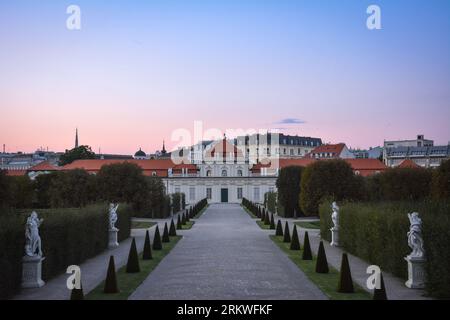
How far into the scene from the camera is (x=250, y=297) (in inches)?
520

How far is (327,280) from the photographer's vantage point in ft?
52.0

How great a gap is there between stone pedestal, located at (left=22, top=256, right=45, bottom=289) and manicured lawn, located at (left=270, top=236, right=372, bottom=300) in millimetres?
7492

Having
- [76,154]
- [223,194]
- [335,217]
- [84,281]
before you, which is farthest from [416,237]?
[76,154]

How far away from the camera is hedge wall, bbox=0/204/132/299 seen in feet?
45.2

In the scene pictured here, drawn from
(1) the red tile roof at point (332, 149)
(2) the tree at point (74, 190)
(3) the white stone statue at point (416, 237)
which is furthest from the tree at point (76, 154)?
(3) the white stone statue at point (416, 237)

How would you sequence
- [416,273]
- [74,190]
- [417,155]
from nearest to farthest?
[416,273]
[74,190]
[417,155]

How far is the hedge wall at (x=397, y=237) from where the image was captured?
1348 centimetres

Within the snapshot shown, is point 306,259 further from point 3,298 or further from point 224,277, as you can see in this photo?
point 3,298

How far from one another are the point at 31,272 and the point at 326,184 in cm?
2971

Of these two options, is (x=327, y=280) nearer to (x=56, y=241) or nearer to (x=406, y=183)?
(x=56, y=241)

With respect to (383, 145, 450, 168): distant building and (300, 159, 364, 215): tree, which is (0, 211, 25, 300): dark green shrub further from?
(383, 145, 450, 168): distant building

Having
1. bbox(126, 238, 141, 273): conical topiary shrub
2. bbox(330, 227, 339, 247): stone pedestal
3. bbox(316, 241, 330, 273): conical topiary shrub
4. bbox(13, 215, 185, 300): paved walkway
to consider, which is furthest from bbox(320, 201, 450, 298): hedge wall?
bbox(13, 215, 185, 300): paved walkway

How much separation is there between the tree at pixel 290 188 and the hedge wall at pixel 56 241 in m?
26.8
